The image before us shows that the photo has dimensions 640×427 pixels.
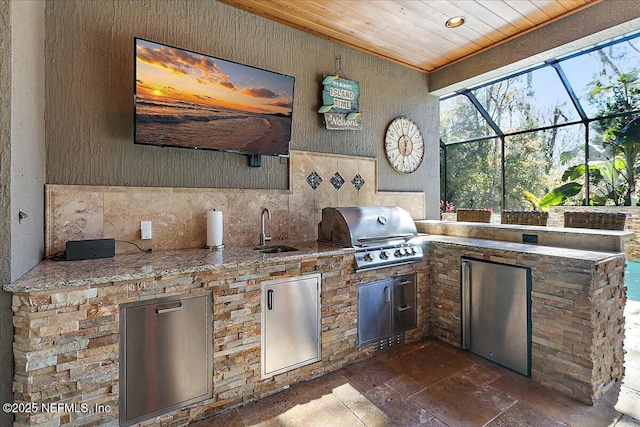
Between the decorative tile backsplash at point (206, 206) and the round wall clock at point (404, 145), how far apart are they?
375 mm

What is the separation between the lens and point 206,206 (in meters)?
2.64

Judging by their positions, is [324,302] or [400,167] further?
[400,167]

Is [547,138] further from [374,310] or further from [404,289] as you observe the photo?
[374,310]

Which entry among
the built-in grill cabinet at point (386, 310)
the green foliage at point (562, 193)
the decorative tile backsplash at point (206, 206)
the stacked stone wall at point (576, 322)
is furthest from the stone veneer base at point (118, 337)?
the green foliage at point (562, 193)

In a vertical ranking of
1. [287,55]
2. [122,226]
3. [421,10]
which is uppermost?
[421,10]

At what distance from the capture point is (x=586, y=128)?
5.42 metres

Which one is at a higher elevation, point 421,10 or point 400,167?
point 421,10

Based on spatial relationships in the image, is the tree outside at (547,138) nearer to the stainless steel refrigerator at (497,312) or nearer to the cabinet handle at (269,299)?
the stainless steel refrigerator at (497,312)

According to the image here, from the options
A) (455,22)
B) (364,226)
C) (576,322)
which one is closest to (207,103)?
(364,226)

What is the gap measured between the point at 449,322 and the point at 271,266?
6.18 ft

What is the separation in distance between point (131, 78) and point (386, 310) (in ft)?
9.41

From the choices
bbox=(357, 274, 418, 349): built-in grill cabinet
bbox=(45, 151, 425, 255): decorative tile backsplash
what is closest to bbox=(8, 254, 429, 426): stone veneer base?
bbox=(357, 274, 418, 349): built-in grill cabinet

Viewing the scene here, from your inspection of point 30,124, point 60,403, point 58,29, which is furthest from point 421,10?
point 60,403

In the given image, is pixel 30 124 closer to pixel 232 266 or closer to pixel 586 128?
pixel 232 266
